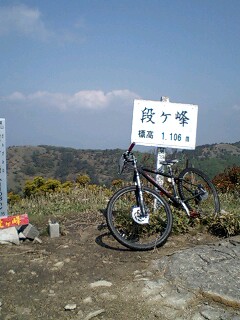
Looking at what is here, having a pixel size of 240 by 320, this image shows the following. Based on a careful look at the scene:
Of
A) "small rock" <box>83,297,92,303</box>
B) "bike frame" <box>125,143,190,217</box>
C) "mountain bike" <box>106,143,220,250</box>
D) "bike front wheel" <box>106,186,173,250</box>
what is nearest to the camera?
"small rock" <box>83,297,92,303</box>

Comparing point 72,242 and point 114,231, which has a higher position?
point 114,231

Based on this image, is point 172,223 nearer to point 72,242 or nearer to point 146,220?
point 146,220

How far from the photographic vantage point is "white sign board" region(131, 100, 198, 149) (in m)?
5.18

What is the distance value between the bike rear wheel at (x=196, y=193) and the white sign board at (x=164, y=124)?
Answer: 1.52 feet

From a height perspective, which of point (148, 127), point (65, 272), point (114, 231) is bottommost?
point (65, 272)

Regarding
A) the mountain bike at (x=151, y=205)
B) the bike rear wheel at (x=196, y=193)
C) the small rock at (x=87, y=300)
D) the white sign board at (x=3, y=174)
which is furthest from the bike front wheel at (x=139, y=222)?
the white sign board at (x=3, y=174)

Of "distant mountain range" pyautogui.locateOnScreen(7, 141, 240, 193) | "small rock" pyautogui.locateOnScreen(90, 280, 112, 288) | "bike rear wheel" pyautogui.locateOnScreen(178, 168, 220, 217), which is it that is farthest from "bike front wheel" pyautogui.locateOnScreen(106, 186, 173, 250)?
"distant mountain range" pyautogui.locateOnScreen(7, 141, 240, 193)

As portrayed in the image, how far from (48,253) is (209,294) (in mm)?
2048

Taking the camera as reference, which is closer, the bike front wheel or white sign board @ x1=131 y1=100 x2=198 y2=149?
the bike front wheel

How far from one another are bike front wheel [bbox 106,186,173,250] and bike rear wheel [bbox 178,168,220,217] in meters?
0.47

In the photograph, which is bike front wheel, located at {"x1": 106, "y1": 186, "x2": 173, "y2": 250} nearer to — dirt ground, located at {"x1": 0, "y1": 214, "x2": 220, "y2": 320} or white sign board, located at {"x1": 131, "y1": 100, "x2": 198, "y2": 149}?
dirt ground, located at {"x1": 0, "y1": 214, "x2": 220, "y2": 320}

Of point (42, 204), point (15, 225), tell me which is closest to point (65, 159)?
point (42, 204)

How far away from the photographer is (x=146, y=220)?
4410 millimetres

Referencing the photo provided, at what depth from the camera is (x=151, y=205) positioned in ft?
16.7
